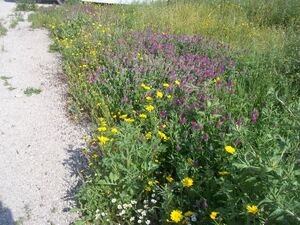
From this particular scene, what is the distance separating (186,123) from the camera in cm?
350

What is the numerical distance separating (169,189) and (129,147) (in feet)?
2.07

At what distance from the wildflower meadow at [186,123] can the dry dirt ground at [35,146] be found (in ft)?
0.92

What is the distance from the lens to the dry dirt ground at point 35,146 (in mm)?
3336

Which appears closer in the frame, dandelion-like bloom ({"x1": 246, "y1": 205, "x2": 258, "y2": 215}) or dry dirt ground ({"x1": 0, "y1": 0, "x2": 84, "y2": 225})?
dandelion-like bloom ({"x1": 246, "y1": 205, "x2": 258, "y2": 215})

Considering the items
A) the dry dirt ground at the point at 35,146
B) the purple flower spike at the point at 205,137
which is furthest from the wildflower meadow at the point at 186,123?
the dry dirt ground at the point at 35,146

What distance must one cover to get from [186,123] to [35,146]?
2.15 meters

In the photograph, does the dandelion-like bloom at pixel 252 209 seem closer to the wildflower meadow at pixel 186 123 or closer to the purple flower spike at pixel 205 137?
the wildflower meadow at pixel 186 123

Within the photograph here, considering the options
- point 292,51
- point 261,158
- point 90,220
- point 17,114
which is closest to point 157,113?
point 90,220

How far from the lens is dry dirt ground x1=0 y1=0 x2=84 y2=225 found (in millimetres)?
3336

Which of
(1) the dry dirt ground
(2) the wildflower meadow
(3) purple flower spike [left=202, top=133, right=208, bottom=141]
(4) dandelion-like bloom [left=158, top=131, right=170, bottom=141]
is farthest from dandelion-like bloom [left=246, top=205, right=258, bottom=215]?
(1) the dry dirt ground

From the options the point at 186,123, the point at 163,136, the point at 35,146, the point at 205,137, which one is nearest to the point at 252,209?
the point at 205,137

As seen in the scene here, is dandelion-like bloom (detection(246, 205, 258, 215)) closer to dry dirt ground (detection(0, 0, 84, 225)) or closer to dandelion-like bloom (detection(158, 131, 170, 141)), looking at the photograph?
dandelion-like bloom (detection(158, 131, 170, 141))

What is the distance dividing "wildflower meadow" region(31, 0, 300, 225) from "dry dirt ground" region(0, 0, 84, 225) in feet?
0.92

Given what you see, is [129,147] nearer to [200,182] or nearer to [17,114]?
[200,182]
